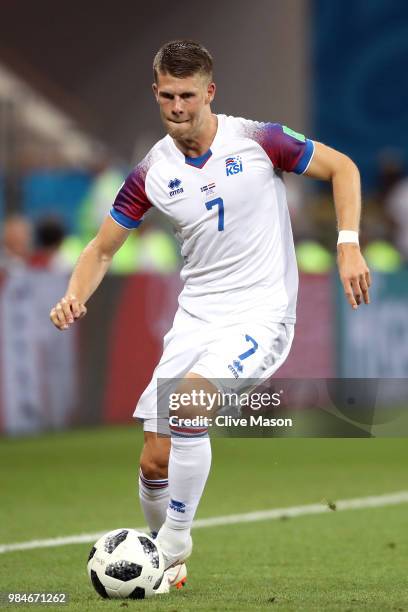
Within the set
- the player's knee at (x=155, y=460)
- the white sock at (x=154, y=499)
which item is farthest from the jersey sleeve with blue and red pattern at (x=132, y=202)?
the white sock at (x=154, y=499)

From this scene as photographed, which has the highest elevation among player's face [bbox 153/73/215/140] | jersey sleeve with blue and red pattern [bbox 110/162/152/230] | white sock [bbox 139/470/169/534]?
player's face [bbox 153/73/215/140]

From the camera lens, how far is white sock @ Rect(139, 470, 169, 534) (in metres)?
5.90

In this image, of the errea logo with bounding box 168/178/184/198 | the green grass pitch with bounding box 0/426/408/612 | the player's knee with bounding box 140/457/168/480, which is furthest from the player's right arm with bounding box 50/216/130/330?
the green grass pitch with bounding box 0/426/408/612

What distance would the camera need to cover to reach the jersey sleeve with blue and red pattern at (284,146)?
5719 millimetres

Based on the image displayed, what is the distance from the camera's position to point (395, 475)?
33.1 feet

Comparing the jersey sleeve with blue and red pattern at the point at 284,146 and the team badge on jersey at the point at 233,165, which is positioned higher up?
the jersey sleeve with blue and red pattern at the point at 284,146

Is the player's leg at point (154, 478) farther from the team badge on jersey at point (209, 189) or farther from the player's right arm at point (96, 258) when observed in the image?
the team badge on jersey at point (209, 189)

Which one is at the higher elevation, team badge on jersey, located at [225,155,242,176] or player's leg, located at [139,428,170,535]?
team badge on jersey, located at [225,155,242,176]

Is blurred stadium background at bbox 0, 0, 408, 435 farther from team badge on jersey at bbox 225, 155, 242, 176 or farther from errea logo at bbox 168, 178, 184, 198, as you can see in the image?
team badge on jersey at bbox 225, 155, 242, 176

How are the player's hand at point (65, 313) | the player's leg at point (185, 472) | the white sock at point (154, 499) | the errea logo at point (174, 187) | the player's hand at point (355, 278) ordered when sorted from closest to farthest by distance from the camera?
the player's hand at point (355, 278)
the player's leg at point (185, 472)
the player's hand at point (65, 313)
the errea logo at point (174, 187)
the white sock at point (154, 499)

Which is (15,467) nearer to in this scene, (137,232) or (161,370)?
(161,370)

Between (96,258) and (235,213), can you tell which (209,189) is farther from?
(96,258)

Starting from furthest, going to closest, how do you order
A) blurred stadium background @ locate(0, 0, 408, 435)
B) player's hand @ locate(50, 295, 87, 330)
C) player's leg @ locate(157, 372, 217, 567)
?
blurred stadium background @ locate(0, 0, 408, 435)
player's hand @ locate(50, 295, 87, 330)
player's leg @ locate(157, 372, 217, 567)

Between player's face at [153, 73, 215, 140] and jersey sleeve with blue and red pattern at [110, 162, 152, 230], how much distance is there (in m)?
0.32
